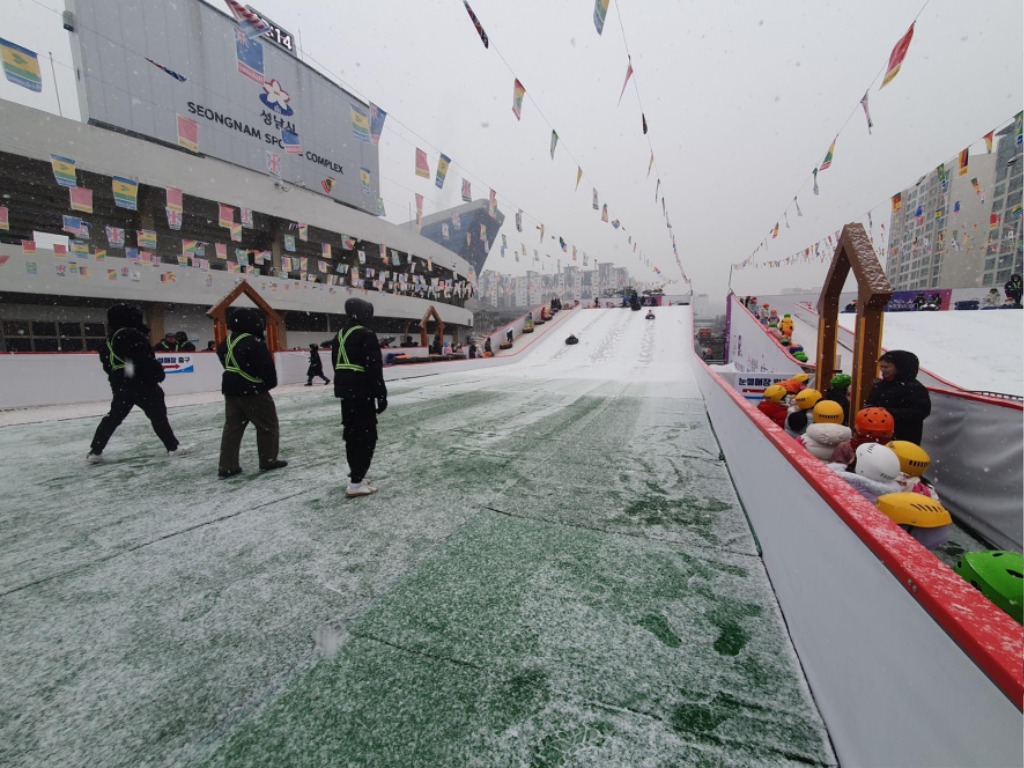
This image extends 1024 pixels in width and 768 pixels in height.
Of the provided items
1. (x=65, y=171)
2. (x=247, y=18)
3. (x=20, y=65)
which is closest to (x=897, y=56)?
(x=247, y=18)

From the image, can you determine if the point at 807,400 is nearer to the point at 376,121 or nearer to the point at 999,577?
the point at 999,577

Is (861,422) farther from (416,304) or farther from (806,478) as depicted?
(416,304)

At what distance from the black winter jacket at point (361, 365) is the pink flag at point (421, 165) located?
10.8 meters

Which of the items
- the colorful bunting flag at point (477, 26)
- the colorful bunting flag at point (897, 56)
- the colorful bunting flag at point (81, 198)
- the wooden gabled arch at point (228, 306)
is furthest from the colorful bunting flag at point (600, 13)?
the colorful bunting flag at point (81, 198)

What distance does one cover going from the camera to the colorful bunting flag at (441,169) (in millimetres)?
12648

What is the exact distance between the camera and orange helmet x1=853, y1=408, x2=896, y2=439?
344cm

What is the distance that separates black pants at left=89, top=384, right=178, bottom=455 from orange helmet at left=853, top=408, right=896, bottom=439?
22.2 feet

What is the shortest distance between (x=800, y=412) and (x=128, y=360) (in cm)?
784

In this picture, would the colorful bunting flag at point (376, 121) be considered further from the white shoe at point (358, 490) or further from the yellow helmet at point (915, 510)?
the yellow helmet at point (915, 510)

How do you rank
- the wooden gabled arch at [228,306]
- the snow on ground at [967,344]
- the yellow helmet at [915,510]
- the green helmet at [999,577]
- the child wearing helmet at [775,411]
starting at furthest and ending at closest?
the snow on ground at [967,344]
the wooden gabled arch at [228,306]
the child wearing helmet at [775,411]
the yellow helmet at [915,510]
the green helmet at [999,577]

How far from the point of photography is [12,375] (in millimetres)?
8758

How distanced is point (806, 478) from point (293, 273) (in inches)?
1210

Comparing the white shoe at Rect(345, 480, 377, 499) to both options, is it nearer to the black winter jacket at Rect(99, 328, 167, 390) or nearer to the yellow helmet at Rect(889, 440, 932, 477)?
the black winter jacket at Rect(99, 328, 167, 390)

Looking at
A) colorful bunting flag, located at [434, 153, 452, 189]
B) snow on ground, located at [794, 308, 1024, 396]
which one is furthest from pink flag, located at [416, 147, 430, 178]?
snow on ground, located at [794, 308, 1024, 396]
